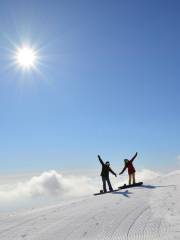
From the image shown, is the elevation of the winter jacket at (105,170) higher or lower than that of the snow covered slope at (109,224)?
higher

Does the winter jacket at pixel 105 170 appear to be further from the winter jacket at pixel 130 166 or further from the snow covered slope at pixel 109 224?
the snow covered slope at pixel 109 224

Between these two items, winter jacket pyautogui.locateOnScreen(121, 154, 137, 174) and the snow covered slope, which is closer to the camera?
the snow covered slope

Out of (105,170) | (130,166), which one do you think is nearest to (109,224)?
(105,170)

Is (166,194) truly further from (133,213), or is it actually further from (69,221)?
(69,221)

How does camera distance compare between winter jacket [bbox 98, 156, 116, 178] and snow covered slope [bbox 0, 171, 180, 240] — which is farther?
winter jacket [bbox 98, 156, 116, 178]

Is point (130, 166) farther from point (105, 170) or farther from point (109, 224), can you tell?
point (109, 224)

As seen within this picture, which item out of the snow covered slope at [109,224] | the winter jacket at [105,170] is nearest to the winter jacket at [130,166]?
the winter jacket at [105,170]

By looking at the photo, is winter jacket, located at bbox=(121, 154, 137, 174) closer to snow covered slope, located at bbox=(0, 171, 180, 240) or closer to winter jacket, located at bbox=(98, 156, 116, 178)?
winter jacket, located at bbox=(98, 156, 116, 178)

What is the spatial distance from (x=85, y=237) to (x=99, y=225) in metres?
1.38

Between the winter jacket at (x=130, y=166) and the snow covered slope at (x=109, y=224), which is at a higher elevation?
the winter jacket at (x=130, y=166)

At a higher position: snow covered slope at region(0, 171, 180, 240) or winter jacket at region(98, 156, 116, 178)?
winter jacket at region(98, 156, 116, 178)

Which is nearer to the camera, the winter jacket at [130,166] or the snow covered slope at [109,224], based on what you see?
the snow covered slope at [109,224]

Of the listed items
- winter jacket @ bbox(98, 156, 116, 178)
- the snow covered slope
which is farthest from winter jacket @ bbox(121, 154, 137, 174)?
the snow covered slope

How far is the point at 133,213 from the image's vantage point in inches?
535
